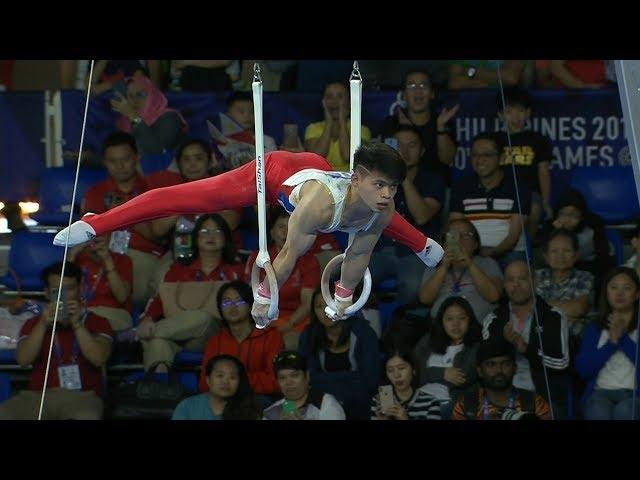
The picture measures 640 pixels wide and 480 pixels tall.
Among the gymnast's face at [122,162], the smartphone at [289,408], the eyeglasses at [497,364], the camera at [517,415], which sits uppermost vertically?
the gymnast's face at [122,162]

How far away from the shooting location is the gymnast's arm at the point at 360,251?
20.7ft

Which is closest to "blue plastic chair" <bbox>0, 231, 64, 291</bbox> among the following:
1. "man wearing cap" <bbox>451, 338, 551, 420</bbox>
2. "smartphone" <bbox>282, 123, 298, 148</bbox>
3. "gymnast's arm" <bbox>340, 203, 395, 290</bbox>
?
"smartphone" <bbox>282, 123, 298, 148</bbox>

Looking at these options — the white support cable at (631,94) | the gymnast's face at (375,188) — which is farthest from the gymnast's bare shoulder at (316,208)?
the white support cable at (631,94)

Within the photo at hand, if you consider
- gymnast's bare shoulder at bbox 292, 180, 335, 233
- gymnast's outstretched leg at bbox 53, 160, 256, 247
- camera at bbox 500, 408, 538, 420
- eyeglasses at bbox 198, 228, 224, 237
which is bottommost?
camera at bbox 500, 408, 538, 420

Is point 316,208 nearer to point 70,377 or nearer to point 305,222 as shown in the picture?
point 305,222

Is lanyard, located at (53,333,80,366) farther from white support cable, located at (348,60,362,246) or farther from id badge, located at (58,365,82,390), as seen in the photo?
white support cable, located at (348,60,362,246)

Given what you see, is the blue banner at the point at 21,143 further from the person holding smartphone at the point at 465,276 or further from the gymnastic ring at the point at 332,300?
the gymnastic ring at the point at 332,300

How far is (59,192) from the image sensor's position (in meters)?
9.13

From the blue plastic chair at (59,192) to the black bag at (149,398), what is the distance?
1122mm

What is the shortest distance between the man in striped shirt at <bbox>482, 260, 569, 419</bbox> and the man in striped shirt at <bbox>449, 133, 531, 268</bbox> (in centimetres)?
23

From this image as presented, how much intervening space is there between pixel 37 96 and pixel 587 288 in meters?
3.11

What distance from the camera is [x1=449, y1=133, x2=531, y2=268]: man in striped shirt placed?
345 inches
